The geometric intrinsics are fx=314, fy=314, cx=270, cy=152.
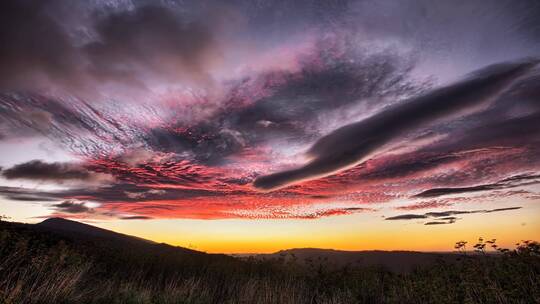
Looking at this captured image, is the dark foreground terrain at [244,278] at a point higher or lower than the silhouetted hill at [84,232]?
lower

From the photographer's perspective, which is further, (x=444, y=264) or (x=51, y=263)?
(x=444, y=264)

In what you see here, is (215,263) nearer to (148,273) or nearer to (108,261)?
(148,273)

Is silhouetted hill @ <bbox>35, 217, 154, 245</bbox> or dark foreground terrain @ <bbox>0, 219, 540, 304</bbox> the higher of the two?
silhouetted hill @ <bbox>35, 217, 154, 245</bbox>

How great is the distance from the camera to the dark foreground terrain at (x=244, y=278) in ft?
29.8

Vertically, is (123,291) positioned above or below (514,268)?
below

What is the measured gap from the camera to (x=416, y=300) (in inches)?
434

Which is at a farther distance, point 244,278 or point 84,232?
point 84,232

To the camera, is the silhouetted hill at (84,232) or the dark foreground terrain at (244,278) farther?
the silhouetted hill at (84,232)

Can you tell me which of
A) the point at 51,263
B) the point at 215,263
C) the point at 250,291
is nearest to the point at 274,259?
the point at 215,263

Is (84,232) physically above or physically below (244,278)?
above

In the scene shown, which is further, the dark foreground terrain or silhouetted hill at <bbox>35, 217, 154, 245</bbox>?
silhouetted hill at <bbox>35, 217, 154, 245</bbox>

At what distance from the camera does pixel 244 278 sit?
1602 centimetres

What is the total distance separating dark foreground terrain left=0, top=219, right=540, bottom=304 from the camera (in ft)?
29.8

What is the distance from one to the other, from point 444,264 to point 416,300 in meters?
3.30
